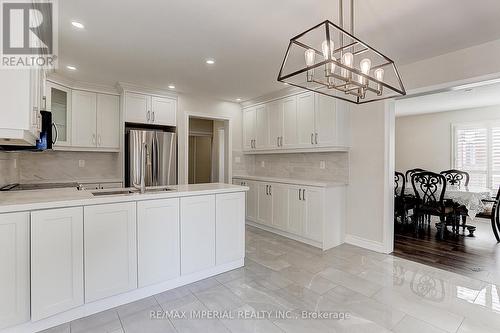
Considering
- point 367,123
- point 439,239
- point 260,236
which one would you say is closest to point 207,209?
point 260,236

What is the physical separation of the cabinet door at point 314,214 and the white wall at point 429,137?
4.49 m

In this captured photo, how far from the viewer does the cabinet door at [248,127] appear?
542 centimetres

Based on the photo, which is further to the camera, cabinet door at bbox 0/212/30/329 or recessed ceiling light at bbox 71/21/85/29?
recessed ceiling light at bbox 71/21/85/29

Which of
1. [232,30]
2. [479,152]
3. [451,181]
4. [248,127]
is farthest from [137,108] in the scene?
[479,152]

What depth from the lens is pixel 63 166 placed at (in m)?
4.27

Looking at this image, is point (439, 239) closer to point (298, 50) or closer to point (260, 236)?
point (260, 236)

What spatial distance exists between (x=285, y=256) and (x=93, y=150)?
3.57 metres

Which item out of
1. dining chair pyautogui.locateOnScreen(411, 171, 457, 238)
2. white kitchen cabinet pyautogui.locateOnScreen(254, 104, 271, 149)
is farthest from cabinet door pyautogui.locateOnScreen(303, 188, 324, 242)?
dining chair pyautogui.locateOnScreen(411, 171, 457, 238)

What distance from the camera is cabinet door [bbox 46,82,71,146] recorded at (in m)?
3.78

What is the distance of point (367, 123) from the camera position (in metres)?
3.68

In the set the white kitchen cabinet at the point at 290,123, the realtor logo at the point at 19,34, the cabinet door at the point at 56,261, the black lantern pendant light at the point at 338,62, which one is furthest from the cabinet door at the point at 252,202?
the realtor logo at the point at 19,34

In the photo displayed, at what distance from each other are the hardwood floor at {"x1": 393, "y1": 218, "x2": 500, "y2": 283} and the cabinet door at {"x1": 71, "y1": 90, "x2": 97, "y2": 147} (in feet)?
16.4

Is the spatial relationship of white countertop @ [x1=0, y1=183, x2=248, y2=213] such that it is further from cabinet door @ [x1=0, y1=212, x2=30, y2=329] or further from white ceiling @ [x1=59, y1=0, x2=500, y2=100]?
white ceiling @ [x1=59, y1=0, x2=500, y2=100]

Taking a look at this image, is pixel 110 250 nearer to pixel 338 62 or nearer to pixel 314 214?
pixel 338 62
